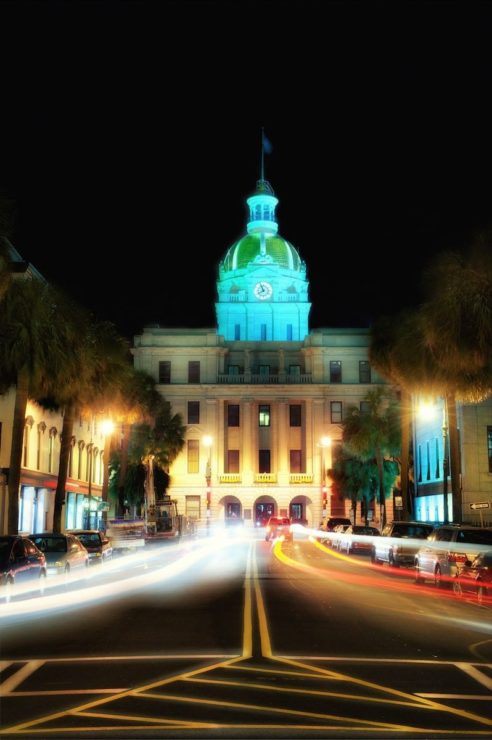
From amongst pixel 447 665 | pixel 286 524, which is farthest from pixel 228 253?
pixel 447 665

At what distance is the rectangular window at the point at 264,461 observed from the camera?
287ft

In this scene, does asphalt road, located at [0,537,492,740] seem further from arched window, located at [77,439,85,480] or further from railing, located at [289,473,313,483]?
railing, located at [289,473,313,483]

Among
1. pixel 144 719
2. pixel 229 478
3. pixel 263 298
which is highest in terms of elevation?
pixel 263 298

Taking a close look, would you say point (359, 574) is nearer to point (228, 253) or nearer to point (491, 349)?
point (491, 349)

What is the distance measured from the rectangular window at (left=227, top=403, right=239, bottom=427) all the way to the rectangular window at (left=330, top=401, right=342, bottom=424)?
30.6ft

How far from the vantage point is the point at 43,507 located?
1961 inches

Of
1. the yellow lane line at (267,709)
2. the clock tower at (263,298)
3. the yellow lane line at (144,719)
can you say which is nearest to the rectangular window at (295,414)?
the clock tower at (263,298)

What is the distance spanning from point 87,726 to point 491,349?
2588 centimetres

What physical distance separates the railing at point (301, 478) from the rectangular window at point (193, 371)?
13215 mm

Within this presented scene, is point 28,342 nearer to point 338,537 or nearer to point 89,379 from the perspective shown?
point 89,379

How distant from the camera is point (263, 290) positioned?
100125mm

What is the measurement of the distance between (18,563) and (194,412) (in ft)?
227

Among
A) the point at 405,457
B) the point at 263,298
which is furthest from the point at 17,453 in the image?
the point at 263,298

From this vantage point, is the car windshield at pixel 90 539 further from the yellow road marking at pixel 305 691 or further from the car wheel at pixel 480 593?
the yellow road marking at pixel 305 691
